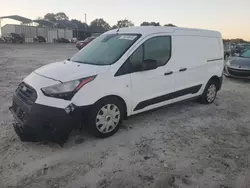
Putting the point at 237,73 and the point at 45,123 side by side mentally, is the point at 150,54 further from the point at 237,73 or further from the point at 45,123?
the point at 237,73

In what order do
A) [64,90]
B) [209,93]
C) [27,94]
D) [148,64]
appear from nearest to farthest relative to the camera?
[64,90] → [27,94] → [148,64] → [209,93]

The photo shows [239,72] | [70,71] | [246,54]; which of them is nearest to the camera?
[70,71]

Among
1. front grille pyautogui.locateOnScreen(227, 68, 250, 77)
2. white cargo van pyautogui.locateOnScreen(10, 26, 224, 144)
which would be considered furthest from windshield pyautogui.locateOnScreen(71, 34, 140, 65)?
front grille pyautogui.locateOnScreen(227, 68, 250, 77)

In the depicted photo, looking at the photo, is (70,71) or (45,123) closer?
(45,123)

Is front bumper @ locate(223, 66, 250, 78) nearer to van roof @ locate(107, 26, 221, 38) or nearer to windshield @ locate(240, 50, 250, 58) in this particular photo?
windshield @ locate(240, 50, 250, 58)

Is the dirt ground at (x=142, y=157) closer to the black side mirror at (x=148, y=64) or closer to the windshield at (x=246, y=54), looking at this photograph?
the black side mirror at (x=148, y=64)

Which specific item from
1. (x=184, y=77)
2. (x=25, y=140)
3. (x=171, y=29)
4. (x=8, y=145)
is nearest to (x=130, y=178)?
(x=25, y=140)

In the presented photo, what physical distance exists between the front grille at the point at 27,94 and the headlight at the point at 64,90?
18cm

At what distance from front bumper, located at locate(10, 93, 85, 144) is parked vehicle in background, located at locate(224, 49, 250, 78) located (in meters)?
7.94

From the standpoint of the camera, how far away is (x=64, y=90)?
3.41m

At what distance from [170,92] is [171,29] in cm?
132

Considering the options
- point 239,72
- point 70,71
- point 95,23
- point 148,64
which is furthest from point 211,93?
point 95,23

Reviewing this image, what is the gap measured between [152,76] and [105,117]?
4.02 feet

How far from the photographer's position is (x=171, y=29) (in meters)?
4.84
